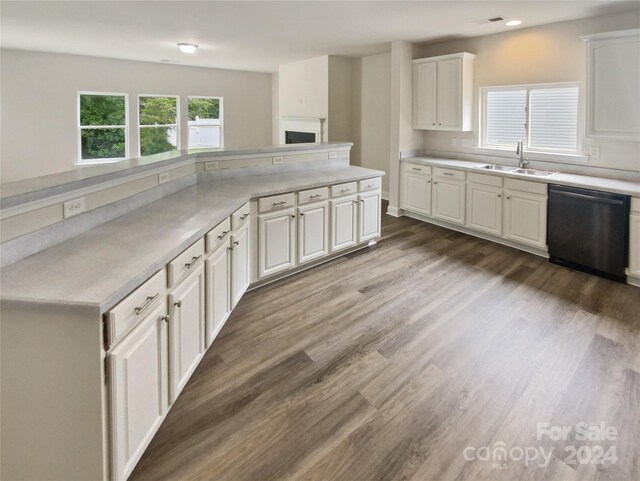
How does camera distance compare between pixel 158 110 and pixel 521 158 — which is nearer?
pixel 521 158

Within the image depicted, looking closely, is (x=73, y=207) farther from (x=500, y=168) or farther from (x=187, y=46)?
(x=187, y=46)

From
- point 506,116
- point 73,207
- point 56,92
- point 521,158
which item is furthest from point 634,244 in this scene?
point 56,92

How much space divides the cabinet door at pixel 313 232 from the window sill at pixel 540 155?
2.80 metres

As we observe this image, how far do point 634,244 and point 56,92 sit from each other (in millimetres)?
8629

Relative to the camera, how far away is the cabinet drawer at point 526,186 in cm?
436

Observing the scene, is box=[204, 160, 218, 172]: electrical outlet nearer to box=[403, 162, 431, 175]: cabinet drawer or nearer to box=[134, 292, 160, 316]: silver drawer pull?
box=[134, 292, 160, 316]: silver drawer pull

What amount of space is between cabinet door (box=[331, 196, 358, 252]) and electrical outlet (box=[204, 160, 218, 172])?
114 centimetres

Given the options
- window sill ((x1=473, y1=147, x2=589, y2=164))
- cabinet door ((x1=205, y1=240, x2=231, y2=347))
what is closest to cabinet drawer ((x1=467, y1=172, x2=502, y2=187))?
window sill ((x1=473, y1=147, x2=589, y2=164))

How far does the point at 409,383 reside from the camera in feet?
7.79

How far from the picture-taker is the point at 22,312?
4.52 feet

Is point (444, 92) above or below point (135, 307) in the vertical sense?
above

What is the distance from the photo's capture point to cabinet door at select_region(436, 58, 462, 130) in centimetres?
541

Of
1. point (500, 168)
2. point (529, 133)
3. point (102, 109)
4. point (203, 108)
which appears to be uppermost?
point (203, 108)

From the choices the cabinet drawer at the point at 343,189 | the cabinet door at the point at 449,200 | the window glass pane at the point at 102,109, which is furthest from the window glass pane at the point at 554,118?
the window glass pane at the point at 102,109
